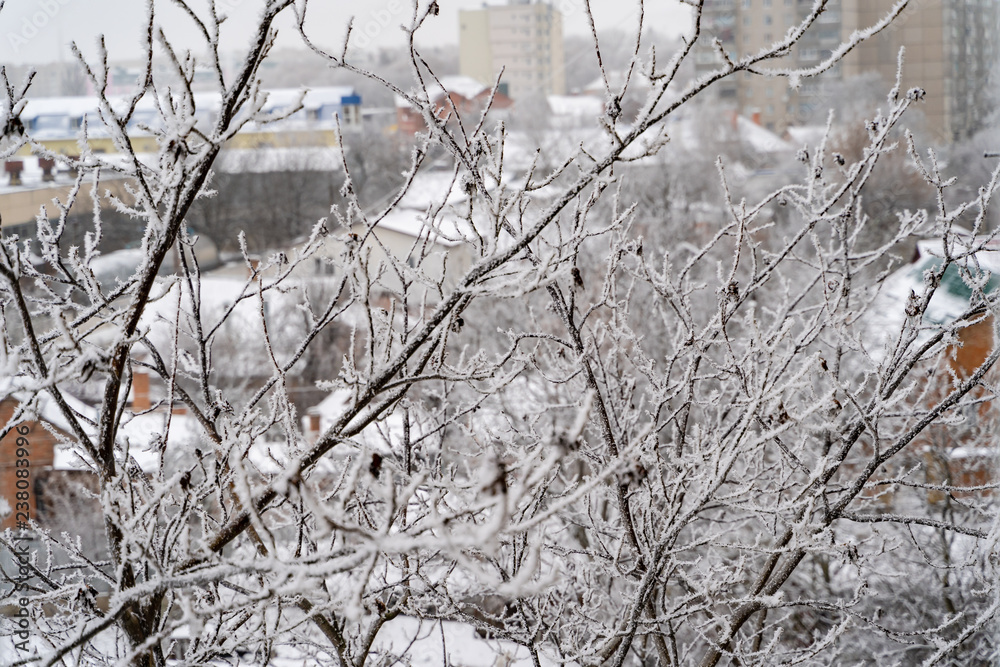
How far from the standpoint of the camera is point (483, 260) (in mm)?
2336

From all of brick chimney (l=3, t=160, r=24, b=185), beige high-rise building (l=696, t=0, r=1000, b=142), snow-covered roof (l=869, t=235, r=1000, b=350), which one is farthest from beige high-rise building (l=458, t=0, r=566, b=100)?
brick chimney (l=3, t=160, r=24, b=185)

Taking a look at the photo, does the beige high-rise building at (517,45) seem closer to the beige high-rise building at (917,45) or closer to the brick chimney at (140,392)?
the beige high-rise building at (917,45)

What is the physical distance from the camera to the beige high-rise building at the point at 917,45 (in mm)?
17250

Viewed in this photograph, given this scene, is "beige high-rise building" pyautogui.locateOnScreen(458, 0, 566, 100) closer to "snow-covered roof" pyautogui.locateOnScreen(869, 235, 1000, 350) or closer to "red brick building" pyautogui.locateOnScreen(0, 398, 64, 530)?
"snow-covered roof" pyautogui.locateOnScreen(869, 235, 1000, 350)

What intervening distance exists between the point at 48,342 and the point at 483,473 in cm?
203

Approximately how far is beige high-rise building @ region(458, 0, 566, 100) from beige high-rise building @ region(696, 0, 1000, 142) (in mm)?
11912

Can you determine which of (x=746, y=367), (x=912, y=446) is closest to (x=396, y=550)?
(x=746, y=367)

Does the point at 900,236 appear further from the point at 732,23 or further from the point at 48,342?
the point at 732,23

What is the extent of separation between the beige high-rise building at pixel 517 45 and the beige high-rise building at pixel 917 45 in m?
11.9

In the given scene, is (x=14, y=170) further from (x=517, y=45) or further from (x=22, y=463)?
(x=517, y=45)

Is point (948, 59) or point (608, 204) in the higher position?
point (948, 59)

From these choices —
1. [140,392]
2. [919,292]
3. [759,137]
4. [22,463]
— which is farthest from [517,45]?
[22,463]

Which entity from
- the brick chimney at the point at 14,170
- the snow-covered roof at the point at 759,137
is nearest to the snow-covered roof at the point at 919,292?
the brick chimney at the point at 14,170

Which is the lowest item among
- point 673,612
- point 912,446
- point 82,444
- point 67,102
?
point 912,446
